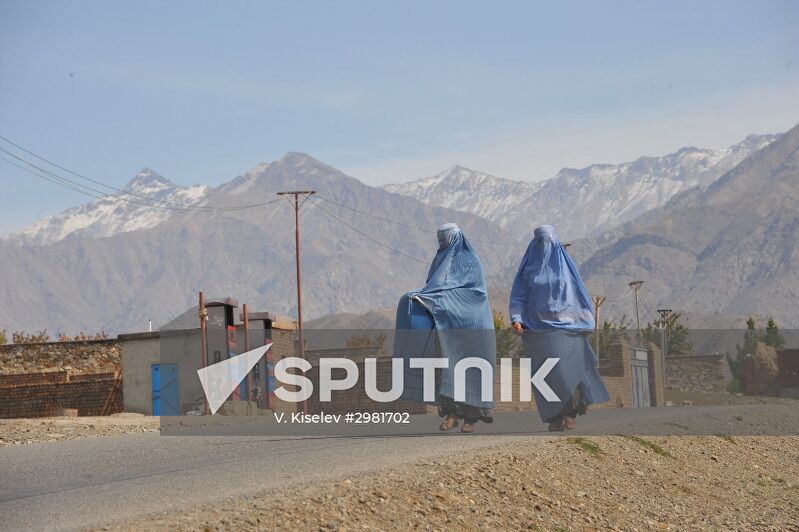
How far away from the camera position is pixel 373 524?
901 centimetres

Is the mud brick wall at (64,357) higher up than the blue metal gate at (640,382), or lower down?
higher up

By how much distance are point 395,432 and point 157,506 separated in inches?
246

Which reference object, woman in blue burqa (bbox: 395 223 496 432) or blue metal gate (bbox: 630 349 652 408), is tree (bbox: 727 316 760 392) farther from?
woman in blue burqa (bbox: 395 223 496 432)

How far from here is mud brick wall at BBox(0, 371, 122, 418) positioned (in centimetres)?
3112

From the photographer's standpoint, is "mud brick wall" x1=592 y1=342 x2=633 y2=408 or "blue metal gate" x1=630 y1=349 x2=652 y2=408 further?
"blue metal gate" x1=630 y1=349 x2=652 y2=408

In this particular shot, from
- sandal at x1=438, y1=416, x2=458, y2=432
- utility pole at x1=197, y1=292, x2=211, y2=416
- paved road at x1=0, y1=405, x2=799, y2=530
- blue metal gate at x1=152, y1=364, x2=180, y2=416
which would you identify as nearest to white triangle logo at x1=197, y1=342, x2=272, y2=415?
utility pole at x1=197, y1=292, x2=211, y2=416

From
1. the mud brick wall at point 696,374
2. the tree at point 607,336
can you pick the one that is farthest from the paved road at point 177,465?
the mud brick wall at point 696,374

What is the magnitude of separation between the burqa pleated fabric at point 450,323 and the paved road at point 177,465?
62 cm

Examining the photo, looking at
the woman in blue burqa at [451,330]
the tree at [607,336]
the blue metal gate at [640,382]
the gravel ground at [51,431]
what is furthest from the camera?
the tree at [607,336]

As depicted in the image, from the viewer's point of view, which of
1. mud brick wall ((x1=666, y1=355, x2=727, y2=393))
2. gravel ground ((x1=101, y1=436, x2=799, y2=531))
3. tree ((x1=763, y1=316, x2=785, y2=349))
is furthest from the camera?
tree ((x1=763, y1=316, x2=785, y2=349))

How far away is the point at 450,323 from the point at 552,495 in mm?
3646

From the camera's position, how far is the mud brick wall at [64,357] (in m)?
35.2

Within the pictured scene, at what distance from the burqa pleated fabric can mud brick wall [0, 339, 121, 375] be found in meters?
22.1

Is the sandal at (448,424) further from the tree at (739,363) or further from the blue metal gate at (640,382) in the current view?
the tree at (739,363)
